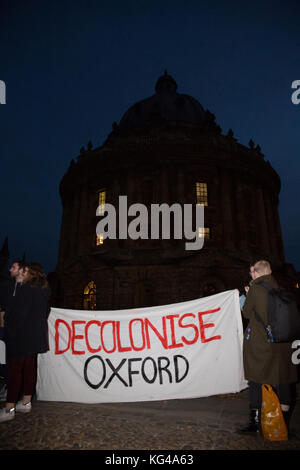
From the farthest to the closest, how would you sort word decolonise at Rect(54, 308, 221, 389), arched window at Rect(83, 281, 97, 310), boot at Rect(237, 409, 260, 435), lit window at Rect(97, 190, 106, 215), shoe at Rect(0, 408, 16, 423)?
1. lit window at Rect(97, 190, 106, 215)
2. arched window at Rect(83, 281, 97, 310)
3. word decolonise at Rect(54, 308, 221, 389)
4. shoe at Rect(0, 408, 16, 423)
5. boot at Rect(237, 409, 260, 435)

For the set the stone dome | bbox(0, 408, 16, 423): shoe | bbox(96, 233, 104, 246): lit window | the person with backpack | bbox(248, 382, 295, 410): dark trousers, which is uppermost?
the stone dome

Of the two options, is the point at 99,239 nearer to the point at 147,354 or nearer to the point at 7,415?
the point at 147,354

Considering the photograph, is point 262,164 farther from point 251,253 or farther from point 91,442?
point 91,442

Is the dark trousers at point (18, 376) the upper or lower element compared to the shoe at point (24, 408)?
upper

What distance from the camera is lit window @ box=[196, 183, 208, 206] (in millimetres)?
28380

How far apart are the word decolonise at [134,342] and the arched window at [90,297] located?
2062cm

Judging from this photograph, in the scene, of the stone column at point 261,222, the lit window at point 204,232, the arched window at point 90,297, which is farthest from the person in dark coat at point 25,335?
the stone column at point 261,222

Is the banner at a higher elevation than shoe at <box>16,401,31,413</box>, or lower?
higher

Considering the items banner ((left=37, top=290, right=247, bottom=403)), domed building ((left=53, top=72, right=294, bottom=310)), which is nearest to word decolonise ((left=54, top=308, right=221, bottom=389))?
banner ((left=37, top=290, right=247, bottom=403))

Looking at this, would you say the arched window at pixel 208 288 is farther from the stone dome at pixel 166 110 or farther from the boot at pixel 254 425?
the stone dome at pixel 166 110

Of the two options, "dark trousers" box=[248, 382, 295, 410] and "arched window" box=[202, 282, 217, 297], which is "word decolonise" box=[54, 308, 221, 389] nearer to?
"dark trousers" box=[248, 382, 295, 410]

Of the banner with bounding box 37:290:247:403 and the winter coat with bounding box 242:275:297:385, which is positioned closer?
the winter coat with bounding box 242:275:297:385

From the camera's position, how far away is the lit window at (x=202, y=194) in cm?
2838

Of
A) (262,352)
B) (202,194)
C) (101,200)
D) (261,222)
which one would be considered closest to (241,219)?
(261,222)
